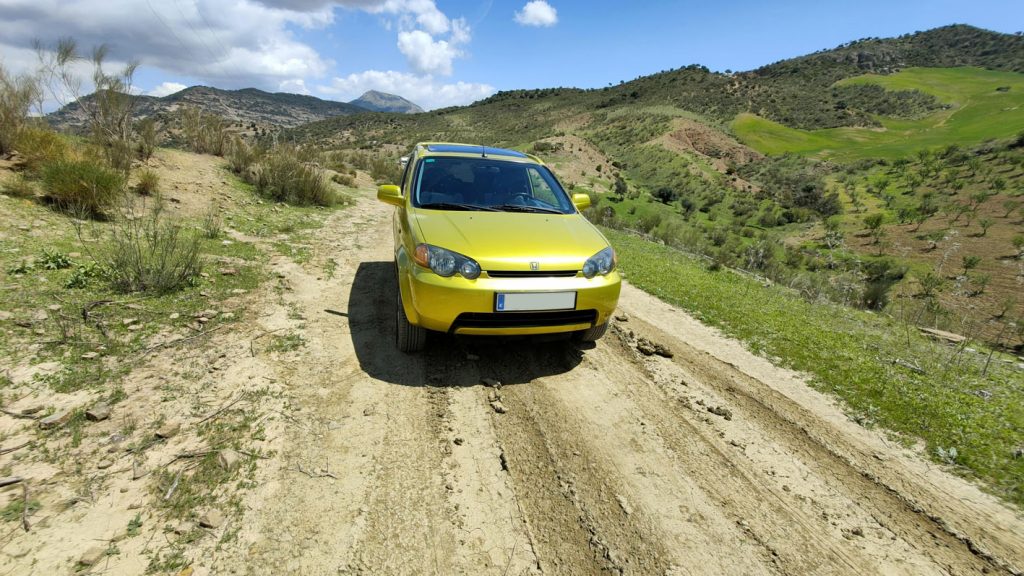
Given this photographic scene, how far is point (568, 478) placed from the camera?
7.97 feet

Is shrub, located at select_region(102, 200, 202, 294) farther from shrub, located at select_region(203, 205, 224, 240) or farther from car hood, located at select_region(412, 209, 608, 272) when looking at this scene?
car hood, located at select_region(412, 209, 608, 272)

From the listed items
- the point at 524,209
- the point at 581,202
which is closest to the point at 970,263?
the point at 581,202

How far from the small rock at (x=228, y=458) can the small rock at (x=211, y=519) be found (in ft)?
1.01

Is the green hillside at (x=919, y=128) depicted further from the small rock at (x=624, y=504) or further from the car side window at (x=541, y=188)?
the small rock at (x=624, y=504)

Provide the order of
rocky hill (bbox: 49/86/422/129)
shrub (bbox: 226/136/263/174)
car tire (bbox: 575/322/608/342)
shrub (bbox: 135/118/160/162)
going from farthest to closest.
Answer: rocky hill (bbox: 49/86/422/129), shrub (bbox: 226/136/263/174), shrub (bbox: 135/118/160/162), car tire (bbox: 575/322/608/342)

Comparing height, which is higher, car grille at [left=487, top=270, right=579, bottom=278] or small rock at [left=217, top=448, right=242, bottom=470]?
→ car grille at [left=487, top=270, right=579, bottom=278]

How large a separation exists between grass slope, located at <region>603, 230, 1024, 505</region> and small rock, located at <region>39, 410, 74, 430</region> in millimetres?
5468

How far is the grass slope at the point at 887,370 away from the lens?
290 cm

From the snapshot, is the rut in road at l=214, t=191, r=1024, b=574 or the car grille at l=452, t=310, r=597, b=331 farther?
the car grille at l=452, t=310, r=597, b=331

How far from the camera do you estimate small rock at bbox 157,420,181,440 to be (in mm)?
2381

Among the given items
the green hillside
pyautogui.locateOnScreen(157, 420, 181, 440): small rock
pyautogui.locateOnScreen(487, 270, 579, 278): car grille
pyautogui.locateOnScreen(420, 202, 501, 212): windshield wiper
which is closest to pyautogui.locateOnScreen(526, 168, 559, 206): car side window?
pyautogui.locateOnScreen(420, 202, 501, 212): windshield wiper

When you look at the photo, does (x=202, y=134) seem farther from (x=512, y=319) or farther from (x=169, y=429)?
(x=512, y=319)

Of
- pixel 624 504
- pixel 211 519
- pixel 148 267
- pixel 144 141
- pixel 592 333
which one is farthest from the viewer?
pixel 144 141

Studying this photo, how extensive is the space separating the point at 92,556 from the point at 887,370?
5.84 metres
